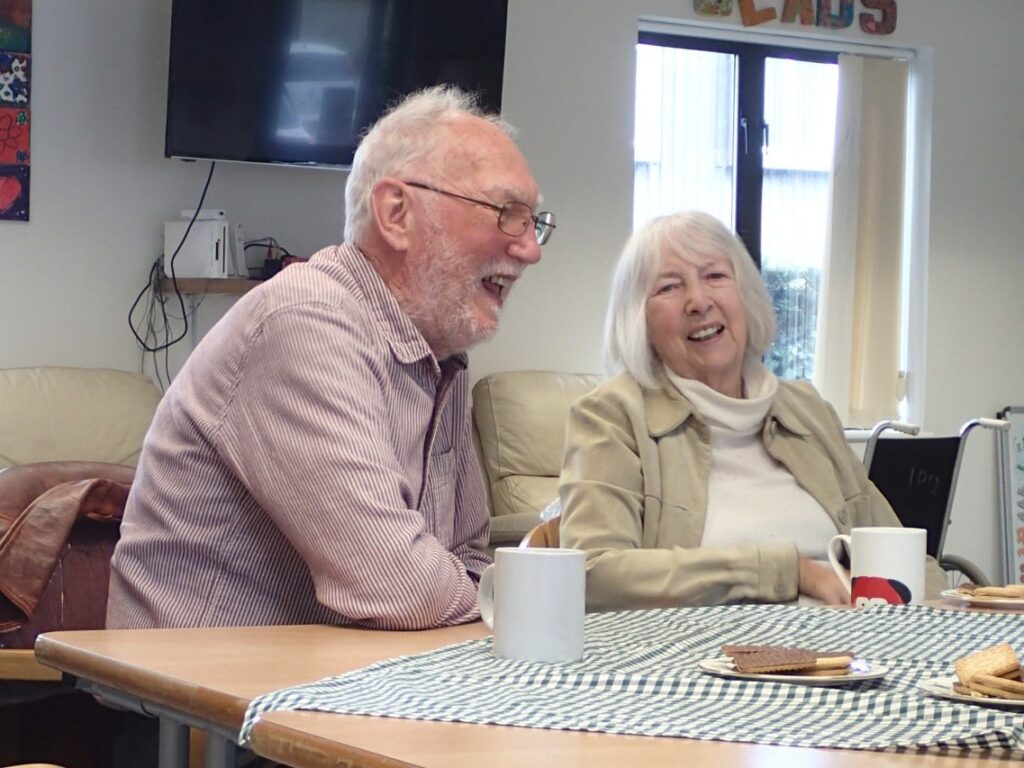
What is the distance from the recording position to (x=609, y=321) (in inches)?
97.5

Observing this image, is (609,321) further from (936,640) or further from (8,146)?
(8,146)

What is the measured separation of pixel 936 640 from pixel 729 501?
31.3 inches

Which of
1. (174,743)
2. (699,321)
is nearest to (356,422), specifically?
(174,743)

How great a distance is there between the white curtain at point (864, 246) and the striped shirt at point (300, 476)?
4.39 m

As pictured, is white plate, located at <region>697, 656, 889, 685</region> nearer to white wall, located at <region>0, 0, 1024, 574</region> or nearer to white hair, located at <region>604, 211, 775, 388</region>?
white hair, located at <region>604, 211, 775, 388</region>

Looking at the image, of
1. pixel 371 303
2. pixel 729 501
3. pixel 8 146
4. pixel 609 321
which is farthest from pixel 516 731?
pixel 8 146

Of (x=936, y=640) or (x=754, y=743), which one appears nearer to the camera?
(x=754, y=743)

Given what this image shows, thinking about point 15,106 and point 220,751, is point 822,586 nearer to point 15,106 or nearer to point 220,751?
point 220,751

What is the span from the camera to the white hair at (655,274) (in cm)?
244

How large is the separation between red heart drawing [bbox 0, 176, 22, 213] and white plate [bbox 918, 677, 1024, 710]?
4.00 meters

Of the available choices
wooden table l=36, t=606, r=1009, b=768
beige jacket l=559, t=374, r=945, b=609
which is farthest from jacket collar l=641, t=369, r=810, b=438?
wooden table l=36, t=606, r=1009, b=768

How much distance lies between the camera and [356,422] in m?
1.61

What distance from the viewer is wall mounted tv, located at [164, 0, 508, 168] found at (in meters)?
4.60

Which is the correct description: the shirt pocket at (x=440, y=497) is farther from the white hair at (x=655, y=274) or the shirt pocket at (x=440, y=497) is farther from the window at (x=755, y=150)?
the window at (x=755, y=150)
